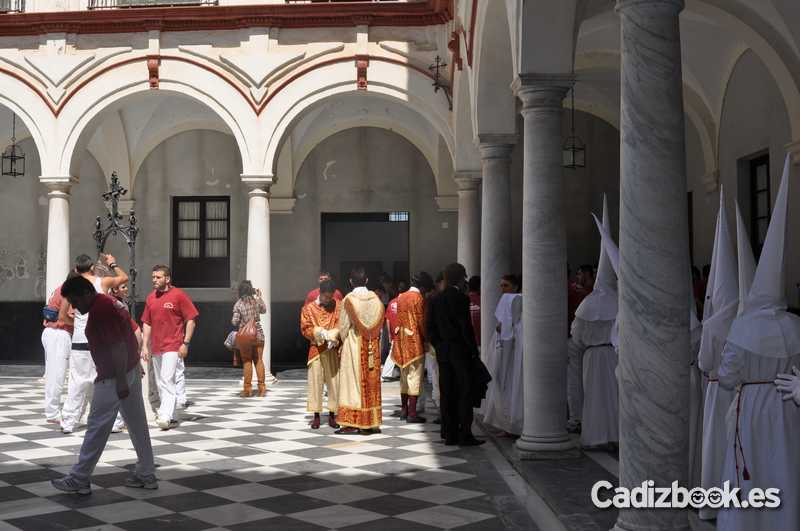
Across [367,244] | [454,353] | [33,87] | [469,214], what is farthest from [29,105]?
[454,353]

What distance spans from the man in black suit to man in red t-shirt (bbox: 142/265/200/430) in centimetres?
264

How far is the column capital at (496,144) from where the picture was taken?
1020 cm

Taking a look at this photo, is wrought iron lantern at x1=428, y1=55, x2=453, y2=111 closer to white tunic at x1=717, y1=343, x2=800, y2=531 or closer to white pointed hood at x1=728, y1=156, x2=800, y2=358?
white pointed hood at x1=728, y1=156, x2=800, y2=358

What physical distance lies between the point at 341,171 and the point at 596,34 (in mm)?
7719

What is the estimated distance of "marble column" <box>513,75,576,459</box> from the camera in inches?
285

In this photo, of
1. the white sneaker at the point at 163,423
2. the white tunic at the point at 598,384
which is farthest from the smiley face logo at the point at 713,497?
the white sneaker at the point at 163,423

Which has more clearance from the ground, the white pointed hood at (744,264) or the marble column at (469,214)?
the marble column at (469,214)

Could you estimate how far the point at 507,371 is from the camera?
903 cm

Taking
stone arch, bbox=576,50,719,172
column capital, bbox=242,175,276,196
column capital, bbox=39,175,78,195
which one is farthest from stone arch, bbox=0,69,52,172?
stone arch, bbox=576,50,719,172

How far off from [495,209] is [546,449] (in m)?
3.76

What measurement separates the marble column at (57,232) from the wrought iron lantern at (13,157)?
2610mm

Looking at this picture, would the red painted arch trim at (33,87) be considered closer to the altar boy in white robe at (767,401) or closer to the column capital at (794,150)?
the column capital at (794,150)

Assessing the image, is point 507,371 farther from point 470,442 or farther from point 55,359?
point 55,359

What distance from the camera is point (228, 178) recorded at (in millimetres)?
19219
